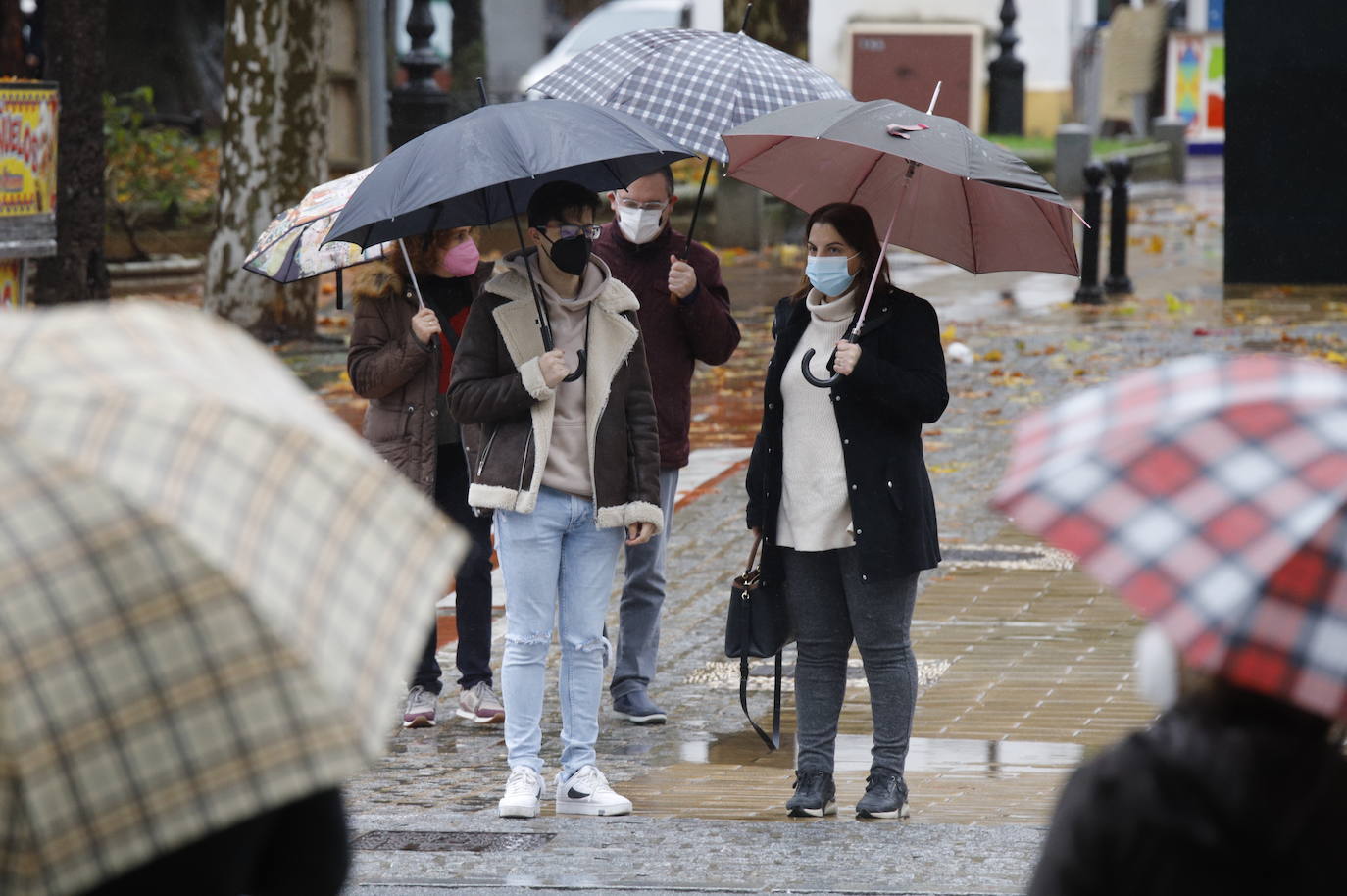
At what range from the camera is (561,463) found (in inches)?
238

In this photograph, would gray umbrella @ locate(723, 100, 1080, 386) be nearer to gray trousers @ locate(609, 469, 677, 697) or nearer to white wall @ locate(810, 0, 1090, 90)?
gray trousers @ locate(609, 469, 677, 697)

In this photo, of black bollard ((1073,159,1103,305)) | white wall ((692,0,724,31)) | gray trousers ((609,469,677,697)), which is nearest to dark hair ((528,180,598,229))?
gray trousers ((609,469,677,697))

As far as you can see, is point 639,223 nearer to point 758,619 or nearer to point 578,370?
point 578,370

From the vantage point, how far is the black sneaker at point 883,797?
591 cm

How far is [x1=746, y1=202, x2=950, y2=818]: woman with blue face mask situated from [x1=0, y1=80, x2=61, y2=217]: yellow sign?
5745 mm

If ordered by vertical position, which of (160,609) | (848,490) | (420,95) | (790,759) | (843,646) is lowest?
(790,759)

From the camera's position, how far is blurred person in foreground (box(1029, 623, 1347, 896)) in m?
2.28

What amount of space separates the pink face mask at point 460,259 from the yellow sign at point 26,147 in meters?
4.26

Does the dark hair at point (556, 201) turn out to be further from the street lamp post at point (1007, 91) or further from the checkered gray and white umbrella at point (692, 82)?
the street lamp post at point (1007, 91)

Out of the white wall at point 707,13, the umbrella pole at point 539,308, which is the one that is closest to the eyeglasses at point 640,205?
the umbrella pole at point 539,308

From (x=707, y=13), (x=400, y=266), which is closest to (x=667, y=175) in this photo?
(x=400, y=266)

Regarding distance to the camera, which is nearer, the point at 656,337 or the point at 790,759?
the point at 790,759

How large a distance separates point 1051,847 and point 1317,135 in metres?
18.2

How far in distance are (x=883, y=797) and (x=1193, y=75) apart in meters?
33.2
